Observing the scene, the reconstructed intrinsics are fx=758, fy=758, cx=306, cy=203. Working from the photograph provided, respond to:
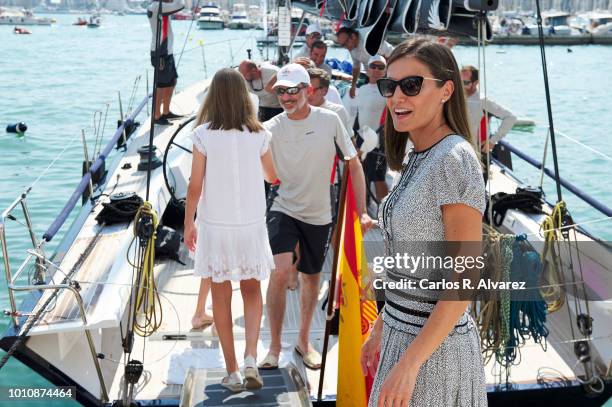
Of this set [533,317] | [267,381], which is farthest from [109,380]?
[533,317]

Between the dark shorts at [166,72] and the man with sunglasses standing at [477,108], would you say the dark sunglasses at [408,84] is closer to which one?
the man with sunglasses standing at [477,108]

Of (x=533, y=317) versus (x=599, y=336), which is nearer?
(x=533, y=317)

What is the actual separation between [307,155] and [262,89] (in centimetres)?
290

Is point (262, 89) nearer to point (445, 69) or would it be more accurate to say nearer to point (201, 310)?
point (201, 310)

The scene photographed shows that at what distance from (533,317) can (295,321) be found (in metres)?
1.70

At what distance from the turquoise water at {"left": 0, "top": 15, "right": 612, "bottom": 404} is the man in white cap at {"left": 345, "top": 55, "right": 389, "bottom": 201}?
172cm

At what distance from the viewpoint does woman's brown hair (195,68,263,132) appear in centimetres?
362

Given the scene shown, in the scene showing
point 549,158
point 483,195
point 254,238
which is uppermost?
point 483,195

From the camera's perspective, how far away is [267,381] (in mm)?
3781

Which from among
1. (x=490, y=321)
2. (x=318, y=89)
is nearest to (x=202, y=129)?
(x=318, y=89)

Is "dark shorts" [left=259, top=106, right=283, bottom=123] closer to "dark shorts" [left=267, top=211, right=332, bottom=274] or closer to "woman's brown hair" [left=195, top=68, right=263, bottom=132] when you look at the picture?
"dark shorts" [left=267, top=211, right=332, bottom=274]

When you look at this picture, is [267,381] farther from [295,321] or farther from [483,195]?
[483,195]

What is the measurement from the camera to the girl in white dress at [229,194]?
3635mm

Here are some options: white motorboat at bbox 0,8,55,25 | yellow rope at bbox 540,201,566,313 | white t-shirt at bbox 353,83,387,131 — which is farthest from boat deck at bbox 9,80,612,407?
white motorboat at bbox 0,8,55,25
